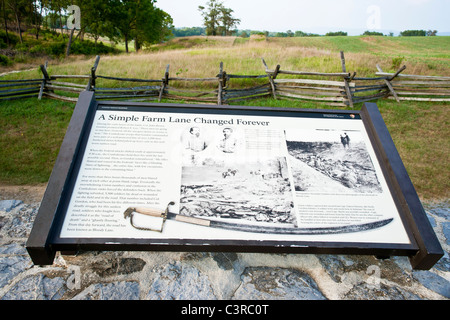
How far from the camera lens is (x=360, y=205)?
2203mm

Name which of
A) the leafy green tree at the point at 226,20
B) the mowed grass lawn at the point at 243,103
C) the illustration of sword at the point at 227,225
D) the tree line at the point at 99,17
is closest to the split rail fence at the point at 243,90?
the mowed grass lawn at the point at 243,103

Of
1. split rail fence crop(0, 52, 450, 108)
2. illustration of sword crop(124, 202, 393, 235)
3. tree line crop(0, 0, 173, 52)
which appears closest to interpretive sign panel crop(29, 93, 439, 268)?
illustration of sword crop(124, 202, 393, 235)

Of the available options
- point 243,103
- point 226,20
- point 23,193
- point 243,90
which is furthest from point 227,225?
point 226,20

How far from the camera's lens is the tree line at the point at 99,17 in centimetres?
2381

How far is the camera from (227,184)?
221 cm

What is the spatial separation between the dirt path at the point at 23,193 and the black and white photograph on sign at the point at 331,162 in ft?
11.3

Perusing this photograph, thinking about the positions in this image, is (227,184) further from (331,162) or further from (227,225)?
(331,162)

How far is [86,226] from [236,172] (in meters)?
1.23

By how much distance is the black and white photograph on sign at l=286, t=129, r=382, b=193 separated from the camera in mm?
2301

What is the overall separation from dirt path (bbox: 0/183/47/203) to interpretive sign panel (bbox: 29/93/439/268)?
83.2 inches

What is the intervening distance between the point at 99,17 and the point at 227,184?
29.3 metres

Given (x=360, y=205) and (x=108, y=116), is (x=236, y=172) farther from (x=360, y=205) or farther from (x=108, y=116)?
(x=108, y=116)

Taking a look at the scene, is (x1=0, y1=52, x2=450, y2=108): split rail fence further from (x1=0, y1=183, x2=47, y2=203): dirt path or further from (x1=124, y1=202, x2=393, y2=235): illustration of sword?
(x1=124, y1=202, x2=393, y2=235): illustration of sword

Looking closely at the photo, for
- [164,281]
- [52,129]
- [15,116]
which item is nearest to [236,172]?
[164,281]
